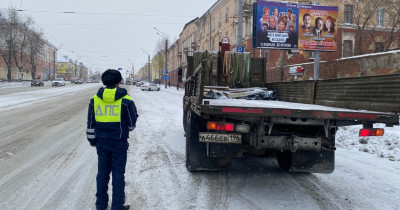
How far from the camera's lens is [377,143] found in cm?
741

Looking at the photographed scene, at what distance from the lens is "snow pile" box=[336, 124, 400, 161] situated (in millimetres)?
6733

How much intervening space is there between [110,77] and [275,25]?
509 inches

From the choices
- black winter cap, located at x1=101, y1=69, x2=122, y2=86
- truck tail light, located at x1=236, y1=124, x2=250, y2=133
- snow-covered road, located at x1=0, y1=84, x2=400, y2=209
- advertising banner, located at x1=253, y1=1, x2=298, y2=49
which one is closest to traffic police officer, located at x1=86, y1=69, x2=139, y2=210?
black winter cap, located at x1=101, y1=69, x2=122, y2=86

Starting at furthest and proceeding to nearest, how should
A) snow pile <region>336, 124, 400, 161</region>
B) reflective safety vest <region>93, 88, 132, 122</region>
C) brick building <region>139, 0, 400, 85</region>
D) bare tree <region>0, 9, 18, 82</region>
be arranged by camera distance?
1. bare tree <region>0, 9, 18, 82</region>
2. brick building <region>139, 0, 400, 85</region>
3. snow pile <region>336, 124, 400, 161</region>
4. reflective safety vest <region>93, 88, 132, 122</region>

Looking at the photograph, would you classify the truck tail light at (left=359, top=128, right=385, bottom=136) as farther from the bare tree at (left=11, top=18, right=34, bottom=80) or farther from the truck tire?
the bare tree at (left=11, top=18, right=34, bottom=80)

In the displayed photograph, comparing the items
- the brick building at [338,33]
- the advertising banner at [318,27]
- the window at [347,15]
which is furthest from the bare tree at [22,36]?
the advertising banner at [318,27]

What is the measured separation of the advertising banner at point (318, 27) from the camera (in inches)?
589

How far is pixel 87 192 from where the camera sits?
4.25 m

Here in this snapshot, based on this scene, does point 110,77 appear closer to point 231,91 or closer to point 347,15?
point 231,91

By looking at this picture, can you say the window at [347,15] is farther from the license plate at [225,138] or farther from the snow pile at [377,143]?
the license plate at [225,138]

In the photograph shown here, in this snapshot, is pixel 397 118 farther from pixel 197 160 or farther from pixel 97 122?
pixel 97 122

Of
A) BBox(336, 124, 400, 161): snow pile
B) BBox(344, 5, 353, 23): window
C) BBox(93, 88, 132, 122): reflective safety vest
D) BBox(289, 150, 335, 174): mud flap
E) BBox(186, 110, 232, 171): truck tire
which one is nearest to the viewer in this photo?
BBox(93, 88, 132, 122): reflective safety vest

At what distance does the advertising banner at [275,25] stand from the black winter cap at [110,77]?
12068mm

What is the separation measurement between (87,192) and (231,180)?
2.18 m
